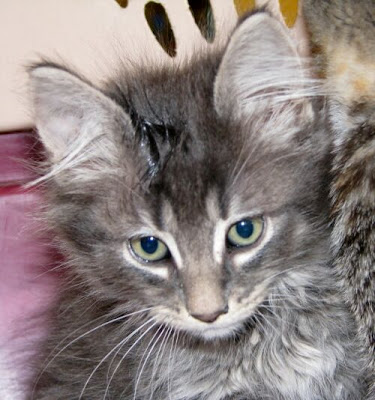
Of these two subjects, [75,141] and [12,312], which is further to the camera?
[12,312]

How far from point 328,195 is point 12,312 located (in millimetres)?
941

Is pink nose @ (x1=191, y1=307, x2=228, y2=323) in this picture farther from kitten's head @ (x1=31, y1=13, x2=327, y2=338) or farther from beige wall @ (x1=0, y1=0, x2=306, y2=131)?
beige wall @ (x1=0, y1=0, x2=306, y2=131)

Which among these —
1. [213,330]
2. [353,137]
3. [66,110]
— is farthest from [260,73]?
[213,330]

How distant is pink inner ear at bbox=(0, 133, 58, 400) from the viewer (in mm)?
1924

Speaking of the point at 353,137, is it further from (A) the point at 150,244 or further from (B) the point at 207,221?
(A) the point at 150,244

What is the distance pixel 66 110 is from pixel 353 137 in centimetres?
53

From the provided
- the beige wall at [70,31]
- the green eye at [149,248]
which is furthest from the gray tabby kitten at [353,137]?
the beige wall at [70,31]

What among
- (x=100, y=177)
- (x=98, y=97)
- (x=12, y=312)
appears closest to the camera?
(x=98, y=97)

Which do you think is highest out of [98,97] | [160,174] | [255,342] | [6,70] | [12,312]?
[98,97]

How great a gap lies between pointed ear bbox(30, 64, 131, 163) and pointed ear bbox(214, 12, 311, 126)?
0.63 ft

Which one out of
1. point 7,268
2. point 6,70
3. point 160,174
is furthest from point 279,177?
point 6,70

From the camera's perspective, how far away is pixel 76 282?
1.61 metres

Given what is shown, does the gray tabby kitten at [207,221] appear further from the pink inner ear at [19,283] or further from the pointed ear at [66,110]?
the pink inner ear at [19,283]

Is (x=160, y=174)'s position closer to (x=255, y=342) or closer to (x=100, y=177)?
(x=100, y=177)
